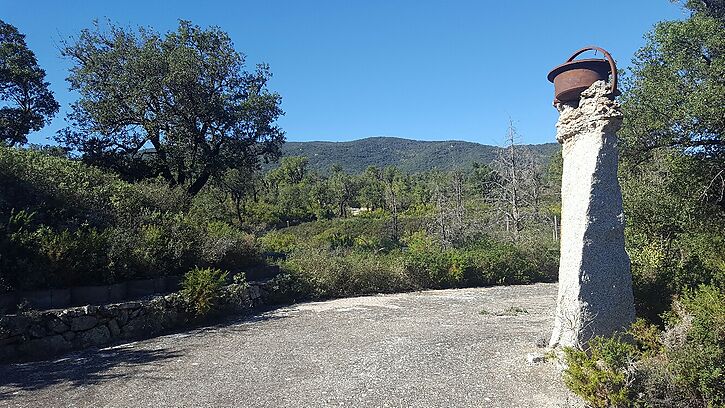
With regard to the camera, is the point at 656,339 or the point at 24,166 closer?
the point at 656,339

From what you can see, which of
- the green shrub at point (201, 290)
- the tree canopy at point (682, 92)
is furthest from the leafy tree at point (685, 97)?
the green shrub at point (201, 290)

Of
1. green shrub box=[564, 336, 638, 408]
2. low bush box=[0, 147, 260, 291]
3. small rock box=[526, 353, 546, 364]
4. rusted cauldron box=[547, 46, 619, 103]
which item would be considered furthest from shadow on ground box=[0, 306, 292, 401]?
rusted cauldron box=[547, 46, 619, 103]

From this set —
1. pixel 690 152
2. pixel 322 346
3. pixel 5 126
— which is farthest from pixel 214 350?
pixel 5 126

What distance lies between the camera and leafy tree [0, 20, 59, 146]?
19.0 m

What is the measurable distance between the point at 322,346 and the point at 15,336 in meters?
4.07

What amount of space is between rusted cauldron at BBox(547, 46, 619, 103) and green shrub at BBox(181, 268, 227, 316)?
6218 mm

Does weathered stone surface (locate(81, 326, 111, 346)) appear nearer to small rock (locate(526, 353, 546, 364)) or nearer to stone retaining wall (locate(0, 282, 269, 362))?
stone retaining wall (locate(0, 282, 269, 362))

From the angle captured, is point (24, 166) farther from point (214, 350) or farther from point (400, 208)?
point (400, 208)

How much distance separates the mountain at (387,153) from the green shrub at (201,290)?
318ft

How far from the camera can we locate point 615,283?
16.9 ft

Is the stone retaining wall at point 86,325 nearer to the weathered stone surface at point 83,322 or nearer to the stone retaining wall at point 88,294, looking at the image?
the weathered stone surface at point 83,322

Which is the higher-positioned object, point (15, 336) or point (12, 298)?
point (12, 298)

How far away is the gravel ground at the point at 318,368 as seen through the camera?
4.64m

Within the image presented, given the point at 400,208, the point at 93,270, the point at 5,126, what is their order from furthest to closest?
the point at 400,208 < the point at 5,126 < the point at 93,270
